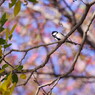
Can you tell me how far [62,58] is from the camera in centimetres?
584

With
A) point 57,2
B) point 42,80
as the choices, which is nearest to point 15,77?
point 57,2

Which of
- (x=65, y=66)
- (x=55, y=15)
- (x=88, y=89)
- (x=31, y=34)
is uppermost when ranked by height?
(x=55, y=15)

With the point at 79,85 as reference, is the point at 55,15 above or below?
above

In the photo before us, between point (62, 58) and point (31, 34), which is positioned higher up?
point (31, 34)

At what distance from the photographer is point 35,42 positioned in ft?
18.6

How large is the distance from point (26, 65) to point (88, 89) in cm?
151

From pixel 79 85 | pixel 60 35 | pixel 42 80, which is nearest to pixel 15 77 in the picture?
pixel 60 35

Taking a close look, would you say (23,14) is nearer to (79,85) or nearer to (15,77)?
(79,85)

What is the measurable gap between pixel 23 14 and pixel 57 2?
1.75 metres

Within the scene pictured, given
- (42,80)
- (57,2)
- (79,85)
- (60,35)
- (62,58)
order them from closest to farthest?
(60,35)
(57,2)
(42,80)
(62,58)
(79,85)

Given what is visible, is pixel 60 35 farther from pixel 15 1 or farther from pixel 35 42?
pixel 35 42

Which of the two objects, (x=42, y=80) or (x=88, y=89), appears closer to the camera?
(x=42, y=80)

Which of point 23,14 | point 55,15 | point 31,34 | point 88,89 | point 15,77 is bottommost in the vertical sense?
point 88,89

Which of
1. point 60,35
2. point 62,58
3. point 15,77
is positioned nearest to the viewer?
point 15,77
